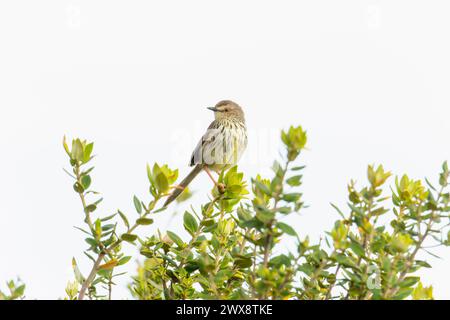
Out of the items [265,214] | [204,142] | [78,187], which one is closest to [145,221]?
[78,187]

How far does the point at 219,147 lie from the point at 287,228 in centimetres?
598

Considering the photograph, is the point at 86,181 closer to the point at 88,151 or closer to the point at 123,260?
the point at 88,151

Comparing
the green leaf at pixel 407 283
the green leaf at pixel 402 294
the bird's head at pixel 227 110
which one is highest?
the bird's head at pixel 227 110

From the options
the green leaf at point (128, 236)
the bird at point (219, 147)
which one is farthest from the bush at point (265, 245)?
the bird at point (219, 147)

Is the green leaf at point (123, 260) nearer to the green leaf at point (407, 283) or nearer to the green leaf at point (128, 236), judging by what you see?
the green leaf at point (128, 236)

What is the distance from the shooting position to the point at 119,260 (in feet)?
14.6

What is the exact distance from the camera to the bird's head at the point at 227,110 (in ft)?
33.4

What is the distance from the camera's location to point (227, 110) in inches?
407

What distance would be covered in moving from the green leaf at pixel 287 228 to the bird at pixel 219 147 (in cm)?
538

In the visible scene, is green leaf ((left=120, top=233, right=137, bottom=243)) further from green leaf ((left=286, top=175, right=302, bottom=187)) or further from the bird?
the bird

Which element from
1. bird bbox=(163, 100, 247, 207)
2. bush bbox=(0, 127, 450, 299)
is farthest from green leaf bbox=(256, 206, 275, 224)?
bird bbox=(163, 100, 247, 207)

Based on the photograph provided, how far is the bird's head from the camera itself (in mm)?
10176
